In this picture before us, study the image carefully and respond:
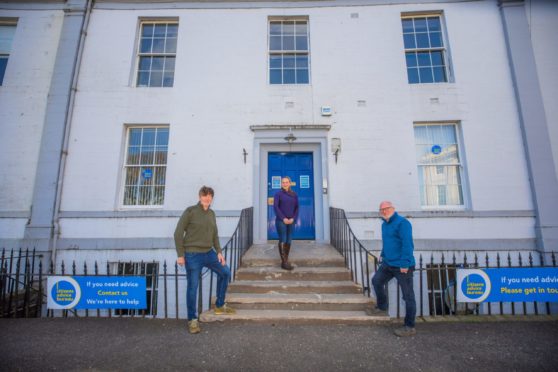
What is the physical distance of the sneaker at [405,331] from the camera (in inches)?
143

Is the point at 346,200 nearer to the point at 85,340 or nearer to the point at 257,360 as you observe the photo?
the point at 257,360

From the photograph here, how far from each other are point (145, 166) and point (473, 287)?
8047 millimetres

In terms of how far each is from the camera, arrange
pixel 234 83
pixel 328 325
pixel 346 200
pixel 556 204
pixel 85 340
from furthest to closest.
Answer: pixel 234 83, pixel 346 200, pixel 556 204, pixel 328 325, pixel 85 340

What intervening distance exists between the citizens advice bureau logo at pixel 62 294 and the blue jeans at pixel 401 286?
17.2 feet

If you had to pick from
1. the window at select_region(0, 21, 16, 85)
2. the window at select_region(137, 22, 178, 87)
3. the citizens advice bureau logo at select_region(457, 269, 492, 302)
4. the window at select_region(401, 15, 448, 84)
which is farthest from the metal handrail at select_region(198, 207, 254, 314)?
the window at select_region(0, 21, 16, 85)

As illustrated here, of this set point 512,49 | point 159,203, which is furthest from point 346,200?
point 512,49

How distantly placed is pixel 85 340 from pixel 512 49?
11725mm

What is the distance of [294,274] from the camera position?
5.05 meters

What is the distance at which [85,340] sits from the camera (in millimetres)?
3650

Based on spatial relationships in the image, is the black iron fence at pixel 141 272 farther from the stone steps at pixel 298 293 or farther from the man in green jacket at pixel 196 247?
the man in green jacket at pixel 196 247

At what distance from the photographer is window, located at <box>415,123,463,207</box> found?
→ 22.3 ft

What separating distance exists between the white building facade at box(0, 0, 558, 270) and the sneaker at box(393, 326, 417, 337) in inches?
118

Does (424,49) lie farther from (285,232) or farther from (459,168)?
(285,232)

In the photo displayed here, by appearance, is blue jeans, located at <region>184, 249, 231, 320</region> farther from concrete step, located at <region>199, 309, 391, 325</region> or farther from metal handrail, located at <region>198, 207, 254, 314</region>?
metal handrail, located at <region>198, 207, 254, 314</region>
